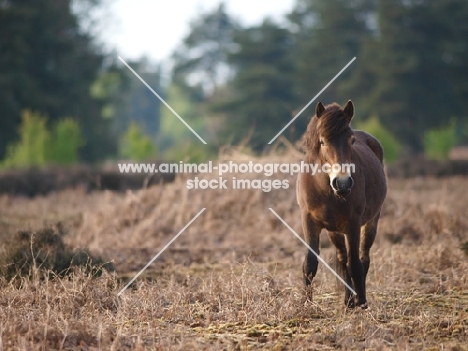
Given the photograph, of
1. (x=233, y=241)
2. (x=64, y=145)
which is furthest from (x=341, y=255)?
(x=64, y=145)

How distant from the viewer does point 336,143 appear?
545 centimetres

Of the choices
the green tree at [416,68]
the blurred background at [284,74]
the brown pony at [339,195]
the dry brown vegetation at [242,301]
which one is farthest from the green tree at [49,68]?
the brown pony at [339,195]

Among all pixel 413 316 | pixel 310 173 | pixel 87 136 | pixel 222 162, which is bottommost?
pixel 413 316

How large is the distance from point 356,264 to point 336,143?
1.19 metres

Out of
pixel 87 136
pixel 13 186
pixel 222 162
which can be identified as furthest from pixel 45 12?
pixel 222 162

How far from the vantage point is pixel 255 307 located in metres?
5.62

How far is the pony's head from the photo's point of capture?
522 centimetres

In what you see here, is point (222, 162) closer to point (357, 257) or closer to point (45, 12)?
point (357, 257)

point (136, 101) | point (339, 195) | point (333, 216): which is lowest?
point (333, 216)

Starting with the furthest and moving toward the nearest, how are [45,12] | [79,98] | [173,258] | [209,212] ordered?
[79,98] < [45,12] < [209,212] < [173,258]

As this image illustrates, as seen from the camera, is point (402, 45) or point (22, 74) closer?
point (22, 74)

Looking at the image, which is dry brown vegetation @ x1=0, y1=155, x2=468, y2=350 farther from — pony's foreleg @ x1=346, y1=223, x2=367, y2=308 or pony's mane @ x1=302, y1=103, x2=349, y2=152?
pony's mane @ x1=302, y1=103, x2=349, y2=152

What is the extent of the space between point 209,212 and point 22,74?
22.6 m

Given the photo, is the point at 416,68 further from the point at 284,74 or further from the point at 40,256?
the point at 40,256
